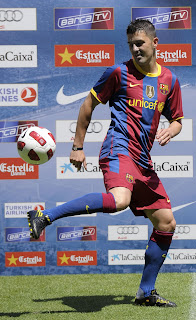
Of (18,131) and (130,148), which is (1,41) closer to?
(18,131)

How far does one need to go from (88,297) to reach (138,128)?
1.48 metres

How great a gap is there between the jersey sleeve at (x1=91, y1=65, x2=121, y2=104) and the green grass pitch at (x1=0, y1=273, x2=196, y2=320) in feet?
4.86

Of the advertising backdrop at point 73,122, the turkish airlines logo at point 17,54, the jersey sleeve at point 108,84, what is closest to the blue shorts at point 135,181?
the jersey sleeve at point 108,84

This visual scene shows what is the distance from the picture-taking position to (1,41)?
5.61 m

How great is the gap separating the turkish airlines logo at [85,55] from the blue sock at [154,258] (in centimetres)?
202

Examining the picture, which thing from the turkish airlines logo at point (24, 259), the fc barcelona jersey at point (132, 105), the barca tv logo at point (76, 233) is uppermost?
the fc barcelona jersey at point (132, 105)

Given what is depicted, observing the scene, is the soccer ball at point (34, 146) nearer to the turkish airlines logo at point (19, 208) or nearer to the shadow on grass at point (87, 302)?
the shadow on grass at point (87, 302)

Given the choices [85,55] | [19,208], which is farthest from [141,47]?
[19,208]

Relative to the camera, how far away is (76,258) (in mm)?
5723

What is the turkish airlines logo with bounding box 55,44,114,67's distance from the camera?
563cm

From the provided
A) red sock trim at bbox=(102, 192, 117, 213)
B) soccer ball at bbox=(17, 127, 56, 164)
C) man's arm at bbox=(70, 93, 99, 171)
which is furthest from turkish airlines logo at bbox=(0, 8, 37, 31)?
red sock trim at bbox=(102, 192, 117, 213)

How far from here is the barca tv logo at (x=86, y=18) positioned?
18.4 ft

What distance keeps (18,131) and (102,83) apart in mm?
1728

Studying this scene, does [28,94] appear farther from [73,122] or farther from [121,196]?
[121,196]
